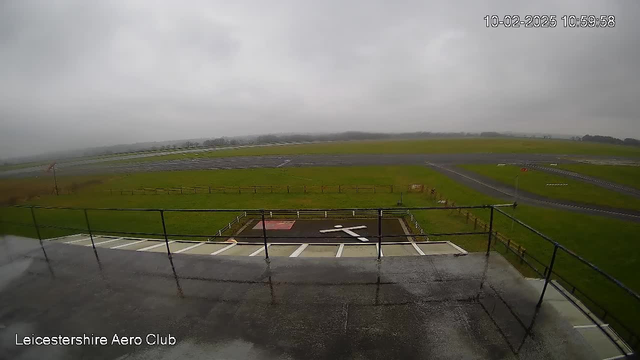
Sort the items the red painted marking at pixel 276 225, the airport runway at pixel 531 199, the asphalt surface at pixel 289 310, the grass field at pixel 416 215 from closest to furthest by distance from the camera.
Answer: the asphalt surface at pixel 289 310
the grass field at pixel 416 215
the red painted marking at pixel 276 225
the airport runway at pixel 531 199

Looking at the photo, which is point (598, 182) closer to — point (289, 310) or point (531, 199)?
point (531, 199)

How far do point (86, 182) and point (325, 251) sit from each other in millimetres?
44183

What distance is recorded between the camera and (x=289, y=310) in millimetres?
3865

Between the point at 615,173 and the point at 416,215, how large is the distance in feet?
141

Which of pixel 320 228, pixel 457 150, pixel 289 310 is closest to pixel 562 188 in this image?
pixel 320 228

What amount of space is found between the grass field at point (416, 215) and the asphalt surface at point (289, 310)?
422 inches

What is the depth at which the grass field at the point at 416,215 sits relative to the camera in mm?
12906

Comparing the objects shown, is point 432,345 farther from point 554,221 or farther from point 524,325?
point 554,221

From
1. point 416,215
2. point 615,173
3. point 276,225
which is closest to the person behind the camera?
point 276,225

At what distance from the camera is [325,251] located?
356 inches

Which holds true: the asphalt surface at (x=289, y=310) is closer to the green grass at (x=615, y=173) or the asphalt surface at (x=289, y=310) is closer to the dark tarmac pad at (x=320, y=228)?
the dark tarmac pad at (x=320, y=228)

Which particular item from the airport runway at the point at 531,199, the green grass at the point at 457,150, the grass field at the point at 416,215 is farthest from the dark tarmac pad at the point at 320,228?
the green grass at the point at 457,150

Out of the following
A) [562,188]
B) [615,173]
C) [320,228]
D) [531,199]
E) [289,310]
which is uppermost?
[289,310]

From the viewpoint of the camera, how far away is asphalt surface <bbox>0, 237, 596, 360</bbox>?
320 centimetres
